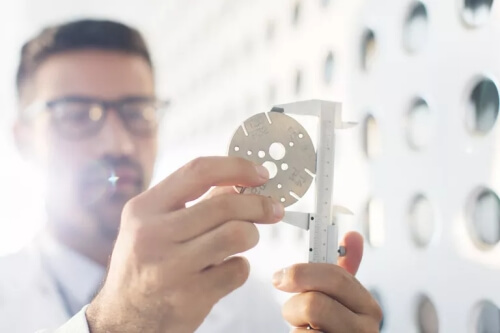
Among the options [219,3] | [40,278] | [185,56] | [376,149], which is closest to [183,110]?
[185,56]

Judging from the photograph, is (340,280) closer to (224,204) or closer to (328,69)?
(224,204)

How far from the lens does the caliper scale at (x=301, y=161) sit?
299 mm

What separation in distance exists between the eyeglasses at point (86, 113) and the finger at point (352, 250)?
524mm

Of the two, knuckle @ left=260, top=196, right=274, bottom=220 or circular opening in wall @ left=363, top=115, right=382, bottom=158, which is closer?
knuckle @ left=260, top=196, right=274, bottom=220

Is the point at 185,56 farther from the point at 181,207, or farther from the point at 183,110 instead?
the point at 181,207

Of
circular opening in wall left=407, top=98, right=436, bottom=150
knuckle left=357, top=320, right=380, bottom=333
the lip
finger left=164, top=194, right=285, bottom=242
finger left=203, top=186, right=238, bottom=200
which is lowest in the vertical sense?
knuckle left=357, top=320, right=380, bottom=333

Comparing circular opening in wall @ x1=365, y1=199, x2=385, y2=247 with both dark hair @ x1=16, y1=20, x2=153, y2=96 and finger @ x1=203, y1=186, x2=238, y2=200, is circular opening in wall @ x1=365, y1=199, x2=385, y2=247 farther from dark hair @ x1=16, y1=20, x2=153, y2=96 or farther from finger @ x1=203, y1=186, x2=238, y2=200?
dark hair @ x1=16, y1=20, x2=153, y2=96

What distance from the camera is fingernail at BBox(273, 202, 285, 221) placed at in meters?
0.29

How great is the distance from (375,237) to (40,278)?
50 cm

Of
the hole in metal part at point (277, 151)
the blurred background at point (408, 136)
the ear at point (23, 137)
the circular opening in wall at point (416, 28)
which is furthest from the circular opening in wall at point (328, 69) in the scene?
the ear at point (23, 137)

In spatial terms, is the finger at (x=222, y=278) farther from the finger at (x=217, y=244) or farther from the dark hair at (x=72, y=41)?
the dark hair at (x=72, y=41)

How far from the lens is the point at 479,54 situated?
30cm

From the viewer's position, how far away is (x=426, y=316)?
368mm

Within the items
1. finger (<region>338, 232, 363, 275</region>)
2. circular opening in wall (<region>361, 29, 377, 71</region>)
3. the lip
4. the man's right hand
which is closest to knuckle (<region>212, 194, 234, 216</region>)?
the man's right hand
